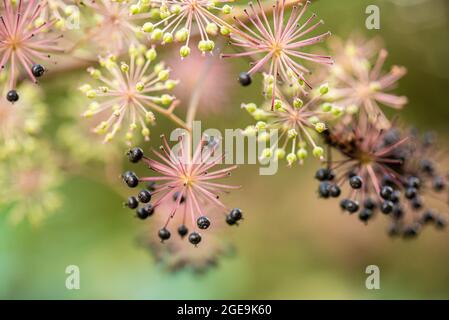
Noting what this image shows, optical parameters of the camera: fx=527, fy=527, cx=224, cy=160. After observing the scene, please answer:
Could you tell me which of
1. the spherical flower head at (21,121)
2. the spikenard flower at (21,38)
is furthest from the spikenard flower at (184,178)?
the spherical flower head at (21,121)

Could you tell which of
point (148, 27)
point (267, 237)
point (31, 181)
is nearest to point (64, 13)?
point (148, 27)

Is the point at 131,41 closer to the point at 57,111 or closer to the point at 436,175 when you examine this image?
the point at 436,175

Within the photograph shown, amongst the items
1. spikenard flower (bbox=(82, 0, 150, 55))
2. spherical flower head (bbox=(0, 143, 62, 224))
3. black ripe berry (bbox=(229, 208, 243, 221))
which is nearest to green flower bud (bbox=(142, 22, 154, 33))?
spikenard flower (bbox=(82, 0, 150, 55))

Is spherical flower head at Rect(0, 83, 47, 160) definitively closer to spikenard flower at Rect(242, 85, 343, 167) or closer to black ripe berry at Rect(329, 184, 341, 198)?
spikenard flower at Rect(242, 85, 343, 167)

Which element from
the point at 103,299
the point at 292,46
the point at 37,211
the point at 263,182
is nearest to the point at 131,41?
the point at 292,46

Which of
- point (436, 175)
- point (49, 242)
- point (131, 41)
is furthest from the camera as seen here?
point (49, 242)

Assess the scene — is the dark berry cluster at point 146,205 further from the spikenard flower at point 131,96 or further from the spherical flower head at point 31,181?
the spherical flower head at point 31,181
